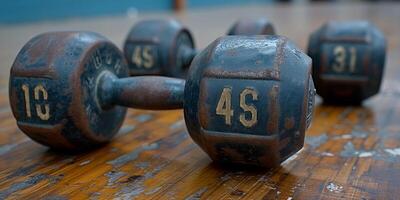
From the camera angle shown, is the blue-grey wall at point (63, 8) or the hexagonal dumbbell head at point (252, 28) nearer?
the hexagonal dumbbell head at point (252, 28)

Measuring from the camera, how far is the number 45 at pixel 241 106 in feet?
2.49

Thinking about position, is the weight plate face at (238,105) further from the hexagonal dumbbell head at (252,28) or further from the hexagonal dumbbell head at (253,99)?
the hexagonal dumbbell head at (252,28)

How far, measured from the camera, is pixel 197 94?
0.80 meters

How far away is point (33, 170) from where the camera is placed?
0.89 m

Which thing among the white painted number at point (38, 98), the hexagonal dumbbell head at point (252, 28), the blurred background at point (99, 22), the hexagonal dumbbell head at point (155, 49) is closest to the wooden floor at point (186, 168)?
the white painted number at point (38, 98)

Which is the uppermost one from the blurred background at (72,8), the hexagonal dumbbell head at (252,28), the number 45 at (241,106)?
the hexagonal dumbbell head at (252,28)

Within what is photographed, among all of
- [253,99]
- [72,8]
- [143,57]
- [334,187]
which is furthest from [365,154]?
[72,8]

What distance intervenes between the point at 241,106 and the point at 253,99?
22 mm

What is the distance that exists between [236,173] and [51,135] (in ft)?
1.13

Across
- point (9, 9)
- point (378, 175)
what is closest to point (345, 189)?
point (378, 175)

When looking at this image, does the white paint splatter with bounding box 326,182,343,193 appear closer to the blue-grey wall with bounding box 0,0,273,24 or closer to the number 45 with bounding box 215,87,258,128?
the number 45 with bounding box 215,87,258,128

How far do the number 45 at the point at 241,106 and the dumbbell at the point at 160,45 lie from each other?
2.39ft

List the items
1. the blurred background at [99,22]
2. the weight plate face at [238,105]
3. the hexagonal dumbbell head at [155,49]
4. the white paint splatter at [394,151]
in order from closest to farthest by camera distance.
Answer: the weight plate face at [238,105] → the white paint splatter at [394,151] → the hexagonal dumbbell head at [155,49] → the blurred background at [99,22]

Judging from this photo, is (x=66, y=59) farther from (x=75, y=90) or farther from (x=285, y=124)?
(x=285, y=124)
